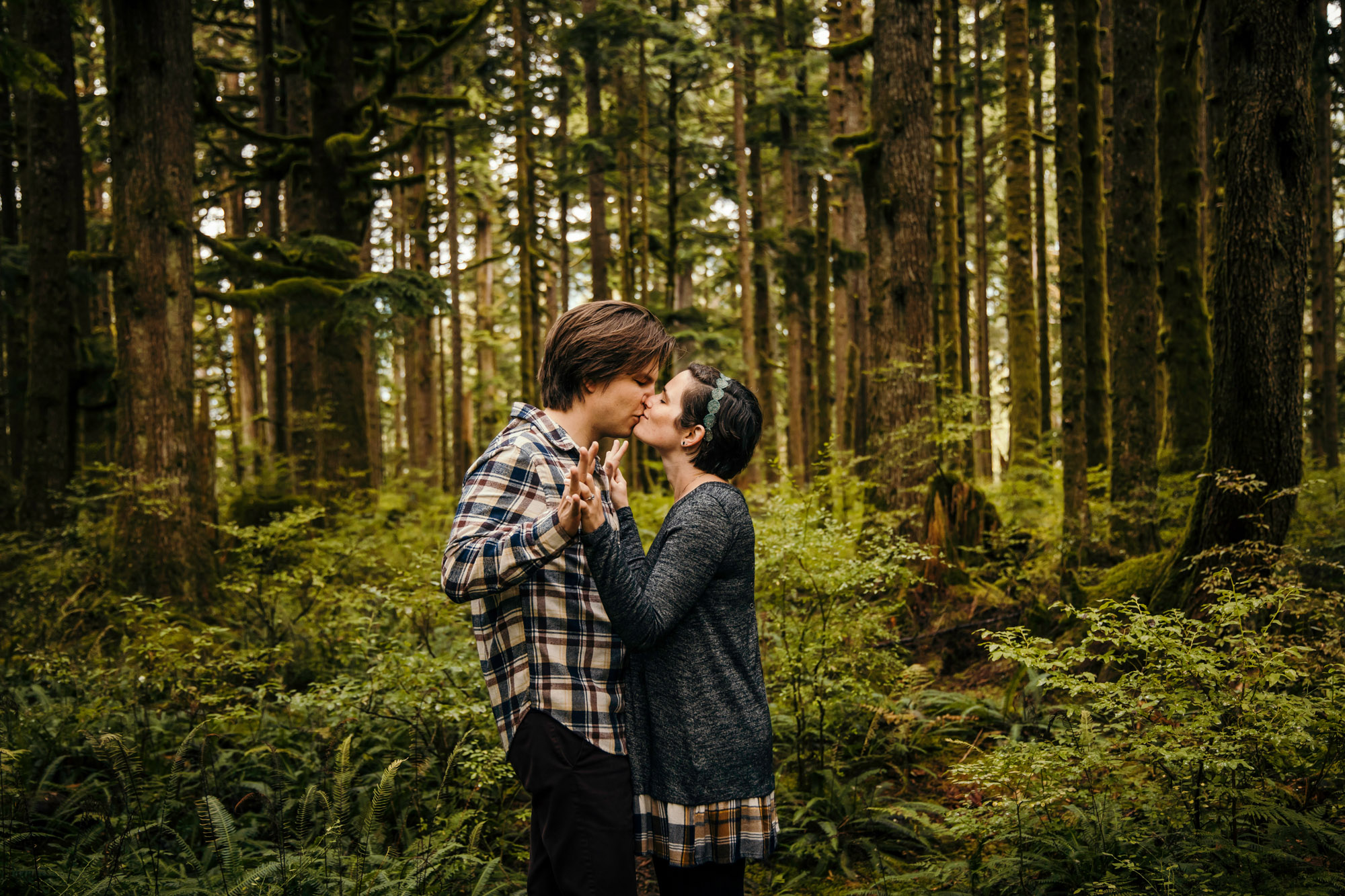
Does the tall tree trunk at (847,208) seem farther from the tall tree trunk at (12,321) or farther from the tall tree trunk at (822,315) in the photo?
the tall tree trunk at (12,321)

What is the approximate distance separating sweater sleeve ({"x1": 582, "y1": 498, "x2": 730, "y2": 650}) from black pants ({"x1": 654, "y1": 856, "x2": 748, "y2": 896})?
0.72m

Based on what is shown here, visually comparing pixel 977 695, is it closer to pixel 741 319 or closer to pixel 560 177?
pixel 741 319

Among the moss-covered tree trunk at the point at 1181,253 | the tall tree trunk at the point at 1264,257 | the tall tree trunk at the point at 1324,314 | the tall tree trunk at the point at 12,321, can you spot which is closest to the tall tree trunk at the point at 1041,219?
the tall tree trunk at the point at 1324,314

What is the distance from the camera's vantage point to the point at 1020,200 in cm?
1195

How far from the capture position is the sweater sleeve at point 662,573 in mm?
1962

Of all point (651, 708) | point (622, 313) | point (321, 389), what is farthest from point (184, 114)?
point (651, 708)

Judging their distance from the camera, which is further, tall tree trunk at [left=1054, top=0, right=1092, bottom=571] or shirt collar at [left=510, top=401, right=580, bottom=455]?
tall tree trunk at [left=1054, top=0, right=1092, bottom=571]

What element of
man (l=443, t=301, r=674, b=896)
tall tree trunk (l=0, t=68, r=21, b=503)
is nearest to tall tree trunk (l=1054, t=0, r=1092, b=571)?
Result: man (l=443, t=301, r=674, b=896)

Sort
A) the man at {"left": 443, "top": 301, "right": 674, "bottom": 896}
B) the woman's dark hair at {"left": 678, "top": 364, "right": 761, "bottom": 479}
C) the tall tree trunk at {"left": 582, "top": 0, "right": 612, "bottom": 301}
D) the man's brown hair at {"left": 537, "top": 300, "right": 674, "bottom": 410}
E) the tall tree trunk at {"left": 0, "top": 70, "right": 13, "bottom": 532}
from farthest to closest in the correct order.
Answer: the tall tree trunk at {"left": 582, "top": 0, "right": 612, "bottom": 301} < the tall tree trunk at {"left": 0, "top": 70, "right": 13, "bottom": 532} < the woman's dark hair at {"left": 678, "top": 364, "right": 761, "bottom": 479} < the man's brown hair at {"left": 537, "top": 300, "right": 674, "bottom": 410} < the man at {"left": 443, "top": 301, "right": 674, "bottom": 896}

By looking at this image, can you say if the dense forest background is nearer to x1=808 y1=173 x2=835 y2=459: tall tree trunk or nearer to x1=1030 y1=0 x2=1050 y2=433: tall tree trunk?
x1=808 y1=173 x2=835 y2=459: tall tree trunk

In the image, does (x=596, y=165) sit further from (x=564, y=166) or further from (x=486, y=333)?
(x=486, y=333)

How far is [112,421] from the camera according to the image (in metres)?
13.3

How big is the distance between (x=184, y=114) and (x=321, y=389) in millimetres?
4325

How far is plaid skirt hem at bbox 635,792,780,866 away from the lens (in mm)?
2191
